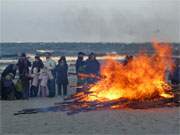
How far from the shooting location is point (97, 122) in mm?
13477

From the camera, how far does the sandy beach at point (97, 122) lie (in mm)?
12250

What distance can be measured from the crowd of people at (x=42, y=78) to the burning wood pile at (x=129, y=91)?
1288 millimetres

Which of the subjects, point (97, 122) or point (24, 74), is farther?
point (24, 74)

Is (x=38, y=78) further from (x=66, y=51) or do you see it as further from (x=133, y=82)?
(x=66, y=51)

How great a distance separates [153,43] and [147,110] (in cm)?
381

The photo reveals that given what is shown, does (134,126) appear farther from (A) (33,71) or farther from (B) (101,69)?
(A) (33,71)

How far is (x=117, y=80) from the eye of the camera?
656 inches

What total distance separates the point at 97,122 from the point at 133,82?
3.43 m

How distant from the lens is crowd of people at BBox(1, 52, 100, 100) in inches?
726

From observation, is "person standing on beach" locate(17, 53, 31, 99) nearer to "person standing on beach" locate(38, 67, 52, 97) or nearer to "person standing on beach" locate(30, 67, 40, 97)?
"person standing on beach" locate(30, 67, 40, 97)

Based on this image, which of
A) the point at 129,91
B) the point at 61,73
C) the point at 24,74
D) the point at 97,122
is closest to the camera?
the point at 97,122

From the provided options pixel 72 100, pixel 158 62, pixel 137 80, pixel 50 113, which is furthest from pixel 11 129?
pixel 158 62

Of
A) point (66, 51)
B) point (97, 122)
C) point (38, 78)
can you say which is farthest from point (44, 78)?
point (66, 51)

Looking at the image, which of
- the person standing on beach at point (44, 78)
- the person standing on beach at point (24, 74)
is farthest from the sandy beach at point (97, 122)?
the person standing on beach at point (44, 78)
